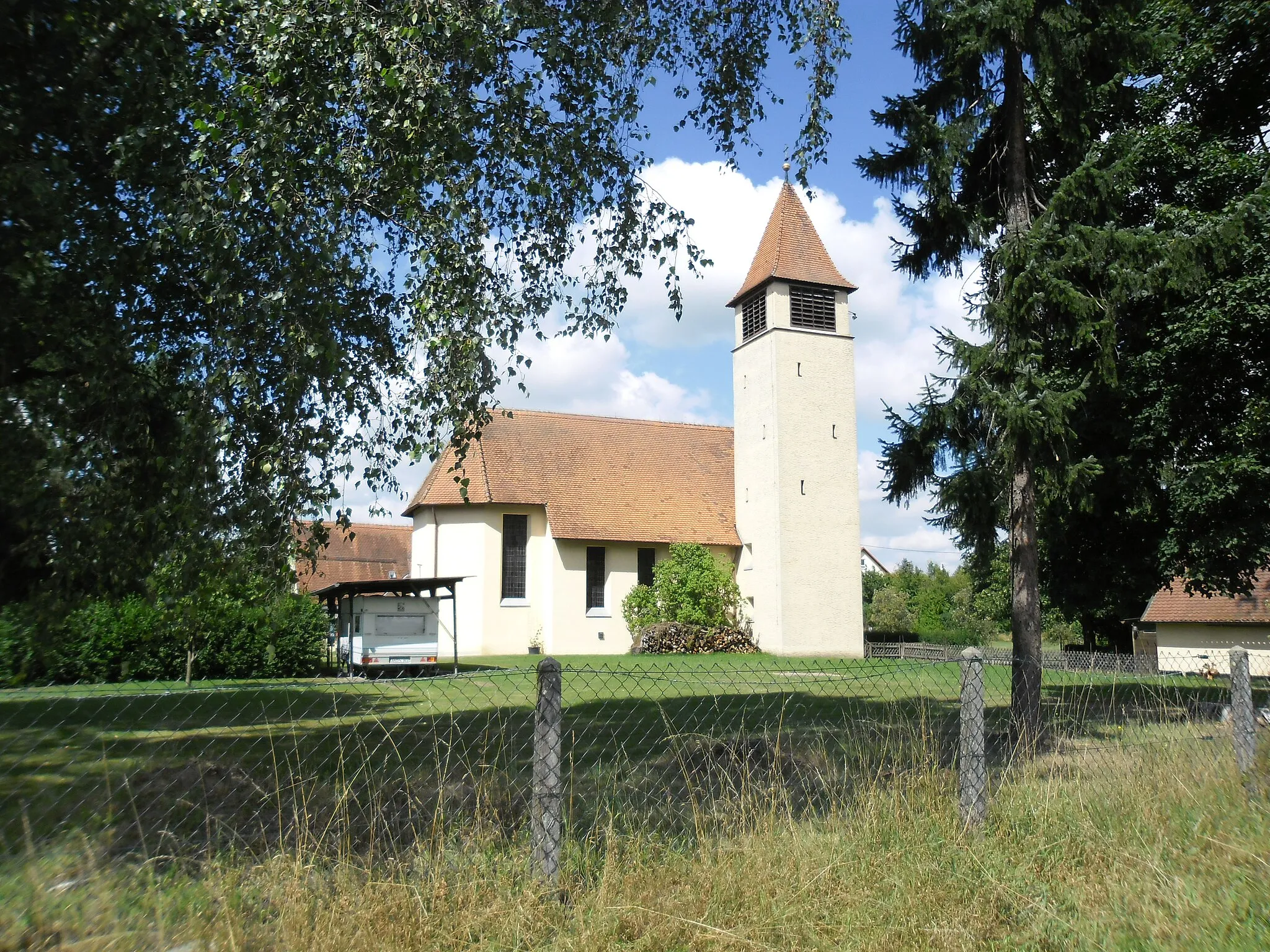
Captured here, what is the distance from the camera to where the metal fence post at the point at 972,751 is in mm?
5363

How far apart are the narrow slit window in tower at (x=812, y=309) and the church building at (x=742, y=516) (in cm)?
4

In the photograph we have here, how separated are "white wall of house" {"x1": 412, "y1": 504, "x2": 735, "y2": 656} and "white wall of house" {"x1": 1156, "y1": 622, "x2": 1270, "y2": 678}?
18607 mm

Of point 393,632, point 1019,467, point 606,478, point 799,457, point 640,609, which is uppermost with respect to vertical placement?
point 799,457

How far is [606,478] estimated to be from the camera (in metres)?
33.1

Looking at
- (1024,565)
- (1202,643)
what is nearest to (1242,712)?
(1024,565)

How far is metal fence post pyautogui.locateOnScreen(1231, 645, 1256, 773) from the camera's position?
6555 millimetres

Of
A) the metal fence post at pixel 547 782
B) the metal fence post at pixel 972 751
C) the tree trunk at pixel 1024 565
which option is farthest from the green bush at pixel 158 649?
the metal fence post at pixel 972 751

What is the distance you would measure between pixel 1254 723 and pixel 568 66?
295 inches

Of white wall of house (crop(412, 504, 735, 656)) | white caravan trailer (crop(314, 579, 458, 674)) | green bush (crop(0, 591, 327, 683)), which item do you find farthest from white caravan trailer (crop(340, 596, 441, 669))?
white wall of house (crop(412, 504, 735, 656))

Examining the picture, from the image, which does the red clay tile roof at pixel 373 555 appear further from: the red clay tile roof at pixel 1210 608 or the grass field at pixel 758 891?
the grass field at pixel 758 891

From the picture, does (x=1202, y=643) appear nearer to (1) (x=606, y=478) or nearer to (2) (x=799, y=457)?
(2) (x=799, y=457)

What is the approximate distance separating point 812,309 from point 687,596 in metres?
10.5

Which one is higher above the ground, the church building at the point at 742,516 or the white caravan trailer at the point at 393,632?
the church building at the point at 742,516

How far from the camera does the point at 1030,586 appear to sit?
11.1m
